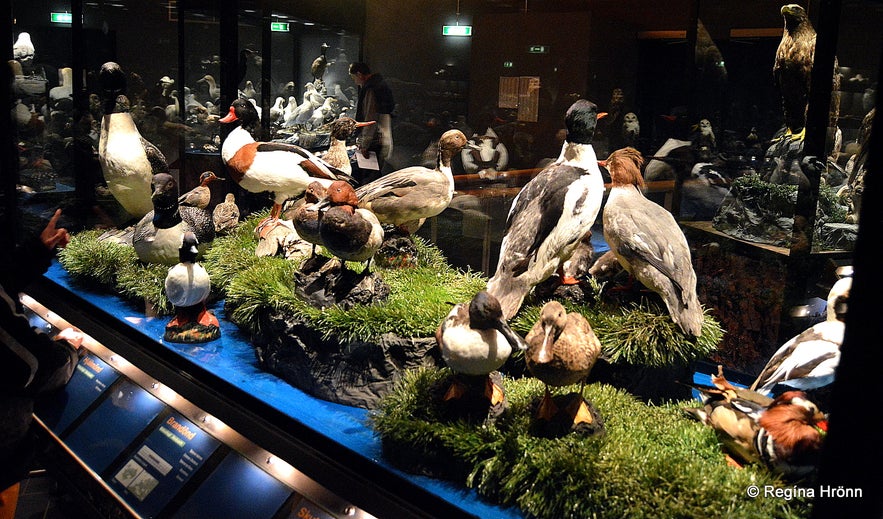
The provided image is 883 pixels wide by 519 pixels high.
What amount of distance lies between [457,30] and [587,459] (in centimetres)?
159

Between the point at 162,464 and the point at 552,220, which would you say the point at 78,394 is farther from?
the point at 552,220

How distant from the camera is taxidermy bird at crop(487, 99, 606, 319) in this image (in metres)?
2.15

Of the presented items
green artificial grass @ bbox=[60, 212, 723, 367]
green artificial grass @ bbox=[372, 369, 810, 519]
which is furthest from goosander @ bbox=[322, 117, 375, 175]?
green artificial grass @ bbox=[372, 369, 810, 519]

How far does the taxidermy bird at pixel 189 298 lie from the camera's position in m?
2.81

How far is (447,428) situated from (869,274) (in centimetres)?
106

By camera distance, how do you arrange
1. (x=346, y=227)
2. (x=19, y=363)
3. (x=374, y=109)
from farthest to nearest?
(x=374, y=109)
(x=346, y=227)
(x=19, y=363)

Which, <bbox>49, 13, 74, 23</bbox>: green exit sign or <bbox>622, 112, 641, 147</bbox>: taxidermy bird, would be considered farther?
<bbox>49, 13, 74, 23</bbox>: green exit sign

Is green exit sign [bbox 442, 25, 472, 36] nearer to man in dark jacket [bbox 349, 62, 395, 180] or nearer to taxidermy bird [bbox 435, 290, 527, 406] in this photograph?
man in dark jacket [bbox 349, 62, 395, 180]

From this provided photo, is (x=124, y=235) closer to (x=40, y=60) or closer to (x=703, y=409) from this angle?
(x=40, y=60)

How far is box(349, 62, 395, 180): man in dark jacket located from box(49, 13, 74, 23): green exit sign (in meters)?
1.75

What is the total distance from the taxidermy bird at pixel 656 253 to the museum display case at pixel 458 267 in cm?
9

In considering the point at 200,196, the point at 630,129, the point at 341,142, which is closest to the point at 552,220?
the point at 630,129

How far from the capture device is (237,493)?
2070mm

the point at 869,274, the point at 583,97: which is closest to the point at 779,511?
the point at 869,274
